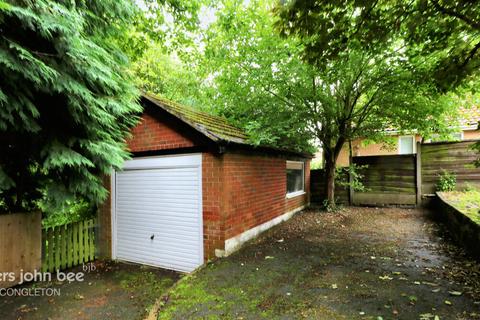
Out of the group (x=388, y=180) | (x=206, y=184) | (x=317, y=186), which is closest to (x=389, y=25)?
(x=206, y=184)

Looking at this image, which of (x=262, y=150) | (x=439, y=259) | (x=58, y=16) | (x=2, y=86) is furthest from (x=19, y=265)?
(x=439, y=259)

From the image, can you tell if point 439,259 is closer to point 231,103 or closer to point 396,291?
point 396,291

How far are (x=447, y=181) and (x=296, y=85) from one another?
279 inches

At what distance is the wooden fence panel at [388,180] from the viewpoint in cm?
1018

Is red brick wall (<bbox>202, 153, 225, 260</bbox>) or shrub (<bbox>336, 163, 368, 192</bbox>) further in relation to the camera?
shrub (<bbox>336, 163, 368, 192</bbox>)

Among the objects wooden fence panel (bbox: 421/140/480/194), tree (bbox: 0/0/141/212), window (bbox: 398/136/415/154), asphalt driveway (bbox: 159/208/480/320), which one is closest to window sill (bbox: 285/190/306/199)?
asphalt driveway (bbox: 159/208/480/320)

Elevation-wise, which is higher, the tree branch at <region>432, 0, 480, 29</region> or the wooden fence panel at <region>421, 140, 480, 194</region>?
the tree branch at <region>432, 0, 480, 29</region>

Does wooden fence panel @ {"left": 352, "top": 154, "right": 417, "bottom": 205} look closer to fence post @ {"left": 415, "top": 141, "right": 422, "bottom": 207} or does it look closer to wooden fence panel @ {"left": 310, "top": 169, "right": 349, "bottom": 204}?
fence post @ {"left": 415, "top": 141, "right": 422, "bottom": 207}

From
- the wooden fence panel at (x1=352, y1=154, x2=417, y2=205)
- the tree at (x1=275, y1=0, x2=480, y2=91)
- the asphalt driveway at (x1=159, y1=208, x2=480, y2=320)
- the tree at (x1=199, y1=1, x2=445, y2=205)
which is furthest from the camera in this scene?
the wooden fence panel at (x1=352, y1=154, x2=417, y2=205)

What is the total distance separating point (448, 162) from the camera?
9.55m

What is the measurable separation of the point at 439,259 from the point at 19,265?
8395 mm

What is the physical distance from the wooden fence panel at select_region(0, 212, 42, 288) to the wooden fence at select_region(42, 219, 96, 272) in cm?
30

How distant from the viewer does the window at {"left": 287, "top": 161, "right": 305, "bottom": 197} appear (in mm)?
9719

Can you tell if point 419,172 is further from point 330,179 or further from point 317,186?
point 317,186
